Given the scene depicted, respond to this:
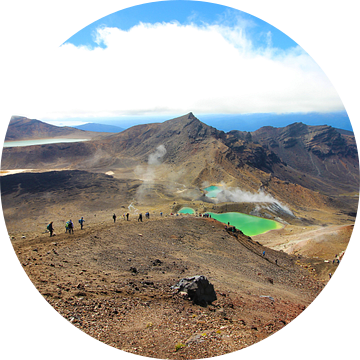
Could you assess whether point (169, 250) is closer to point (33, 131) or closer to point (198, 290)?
point (198, 290)

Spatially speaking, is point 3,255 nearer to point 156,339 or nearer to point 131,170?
point 156,339

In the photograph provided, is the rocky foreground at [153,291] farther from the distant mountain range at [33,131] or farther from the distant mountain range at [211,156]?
the distant mountain range at [33,131]

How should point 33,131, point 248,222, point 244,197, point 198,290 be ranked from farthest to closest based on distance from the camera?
point 33,131, point 244,197, point 248,222, point 198,290

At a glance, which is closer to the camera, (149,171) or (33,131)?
(149,171)

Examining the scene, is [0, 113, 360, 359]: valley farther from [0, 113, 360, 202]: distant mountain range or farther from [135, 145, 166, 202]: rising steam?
[0, 113, 360, 202]: distant mountain range

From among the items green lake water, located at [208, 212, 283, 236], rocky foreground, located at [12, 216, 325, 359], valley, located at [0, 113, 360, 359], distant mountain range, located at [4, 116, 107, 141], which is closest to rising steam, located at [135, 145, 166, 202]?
valley, located at [0, 113, 360, 359]

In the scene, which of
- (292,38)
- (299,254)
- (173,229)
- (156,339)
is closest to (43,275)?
(156,339)

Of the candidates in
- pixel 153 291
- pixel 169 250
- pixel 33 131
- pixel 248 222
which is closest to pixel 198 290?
pixel 153 291
